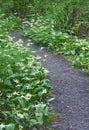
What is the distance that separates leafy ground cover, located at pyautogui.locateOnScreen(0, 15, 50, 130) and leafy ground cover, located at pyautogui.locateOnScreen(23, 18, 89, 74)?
169 centimetres

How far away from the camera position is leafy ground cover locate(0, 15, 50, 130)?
5336 millimetres

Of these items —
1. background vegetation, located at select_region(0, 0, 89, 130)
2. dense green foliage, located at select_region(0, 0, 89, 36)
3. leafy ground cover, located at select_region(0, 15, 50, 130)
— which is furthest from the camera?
dense green foliage, located at select_region(0, 0, 89, 36)

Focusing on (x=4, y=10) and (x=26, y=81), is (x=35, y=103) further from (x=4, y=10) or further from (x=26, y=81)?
(x=4, y=10)

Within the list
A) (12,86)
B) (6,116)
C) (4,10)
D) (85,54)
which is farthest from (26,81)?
(4,10)

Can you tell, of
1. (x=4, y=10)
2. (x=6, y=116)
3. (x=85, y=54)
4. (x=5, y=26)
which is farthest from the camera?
(x=4, y=10)

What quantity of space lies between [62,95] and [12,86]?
106cm

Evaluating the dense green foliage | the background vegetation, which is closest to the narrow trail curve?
the background vegetation

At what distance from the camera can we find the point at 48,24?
13539 millimetres

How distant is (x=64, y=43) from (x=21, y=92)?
15.9 feet

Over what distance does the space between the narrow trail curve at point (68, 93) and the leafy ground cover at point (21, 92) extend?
0.29 m

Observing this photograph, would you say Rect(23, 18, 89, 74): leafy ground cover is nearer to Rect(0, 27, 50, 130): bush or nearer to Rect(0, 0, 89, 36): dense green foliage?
Rect(0, 0, 89, 36): dense green foliage

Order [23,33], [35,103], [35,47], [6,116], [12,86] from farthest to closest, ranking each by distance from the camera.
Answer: [23,33] < [35,47] < [12,86] < [35,103] < [6,116]

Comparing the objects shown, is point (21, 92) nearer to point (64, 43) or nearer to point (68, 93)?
point (68, 93)

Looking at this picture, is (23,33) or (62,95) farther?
(23,33)
